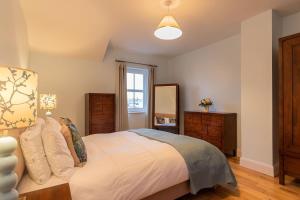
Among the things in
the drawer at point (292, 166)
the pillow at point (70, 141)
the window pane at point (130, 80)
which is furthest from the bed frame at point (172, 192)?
the window pane at point (130, 80)

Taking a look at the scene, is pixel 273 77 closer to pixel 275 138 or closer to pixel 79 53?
pixel 275 138

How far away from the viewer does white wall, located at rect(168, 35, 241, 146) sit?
3648 millimetres

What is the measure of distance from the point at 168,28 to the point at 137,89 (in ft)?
9.31

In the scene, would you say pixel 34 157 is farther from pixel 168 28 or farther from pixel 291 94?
pixel 291 94

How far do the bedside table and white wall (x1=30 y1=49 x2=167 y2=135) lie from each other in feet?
9.34

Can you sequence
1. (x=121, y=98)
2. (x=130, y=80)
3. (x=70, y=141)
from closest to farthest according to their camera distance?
(x=70, y=141), (x=121, y=98), (x=130, y=80)

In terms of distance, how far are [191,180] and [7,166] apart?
1.63 meters

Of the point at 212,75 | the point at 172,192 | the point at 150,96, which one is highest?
the point at 212,75

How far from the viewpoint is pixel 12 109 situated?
2.48ft

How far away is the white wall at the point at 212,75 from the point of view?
3648mm

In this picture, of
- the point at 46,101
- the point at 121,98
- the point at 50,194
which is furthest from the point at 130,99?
the point at 50,194

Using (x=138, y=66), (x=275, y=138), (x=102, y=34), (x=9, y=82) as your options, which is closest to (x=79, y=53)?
(x=102, y=34)

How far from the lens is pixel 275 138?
2699 mm

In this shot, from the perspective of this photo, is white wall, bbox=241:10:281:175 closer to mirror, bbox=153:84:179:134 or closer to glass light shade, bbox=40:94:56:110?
mirror, bbox=153:84:179:134
